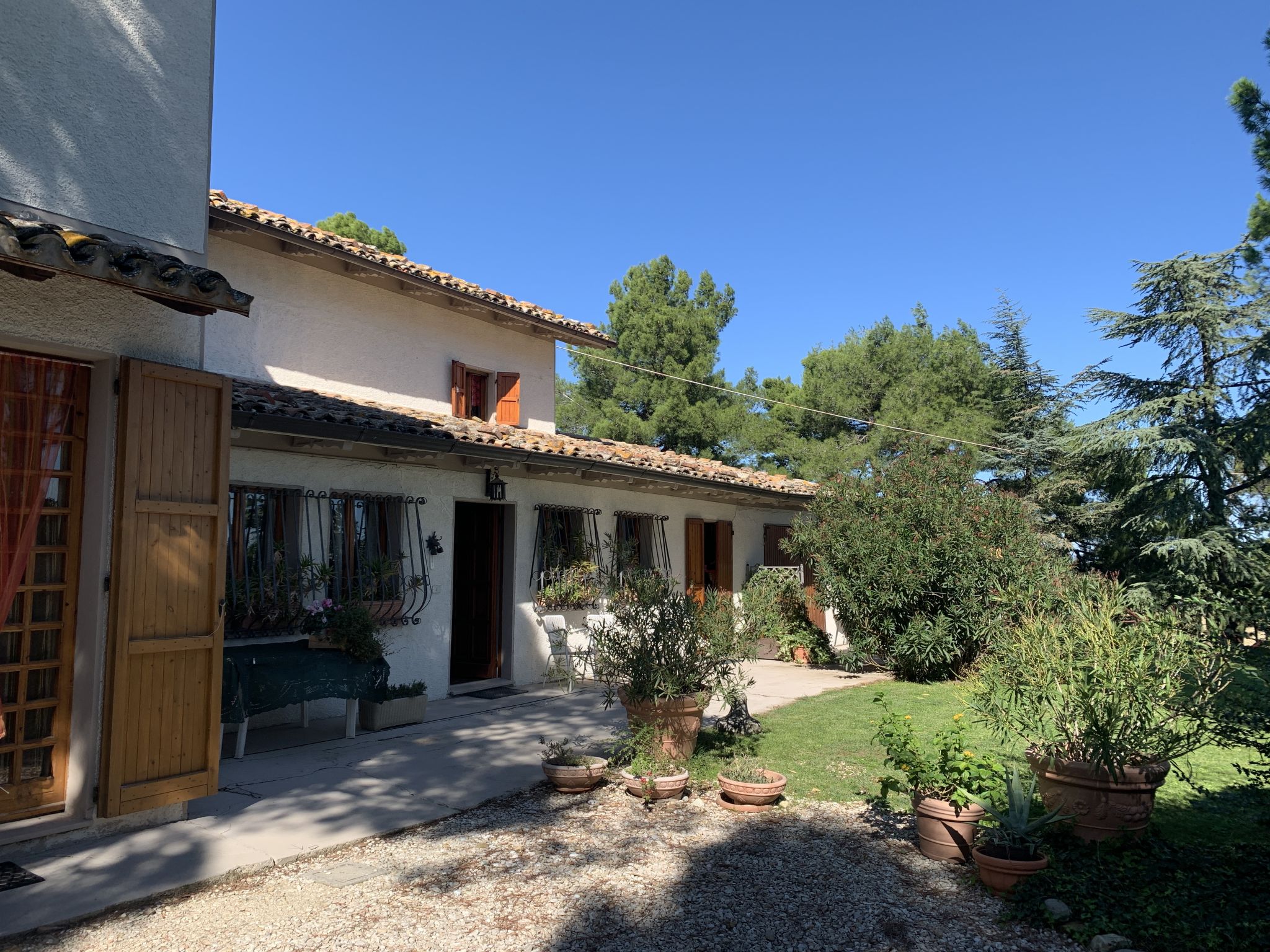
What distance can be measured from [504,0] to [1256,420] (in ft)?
49.8

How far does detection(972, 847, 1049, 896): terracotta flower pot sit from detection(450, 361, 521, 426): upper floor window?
946 cm

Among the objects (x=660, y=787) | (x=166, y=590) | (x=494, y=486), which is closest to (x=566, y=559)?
(x=494, y=486)

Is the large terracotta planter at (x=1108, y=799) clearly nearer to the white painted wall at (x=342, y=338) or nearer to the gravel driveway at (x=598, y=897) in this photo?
the gravel driveway at (x=598, y=897)

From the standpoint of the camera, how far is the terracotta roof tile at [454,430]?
692 cm

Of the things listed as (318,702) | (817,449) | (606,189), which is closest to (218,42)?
(318,702)

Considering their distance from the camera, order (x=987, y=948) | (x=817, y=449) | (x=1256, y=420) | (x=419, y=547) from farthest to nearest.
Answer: (x=817, y=449)
(x=1256, y=420)
(x=419, y=547)
(x=987, y=948)

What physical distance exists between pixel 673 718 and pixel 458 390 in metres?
7.11

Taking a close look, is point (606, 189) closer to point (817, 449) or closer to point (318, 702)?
point (817, 449)

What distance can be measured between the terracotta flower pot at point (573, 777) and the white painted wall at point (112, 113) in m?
4.19

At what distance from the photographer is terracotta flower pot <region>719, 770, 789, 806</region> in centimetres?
507

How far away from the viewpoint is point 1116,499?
1653cm

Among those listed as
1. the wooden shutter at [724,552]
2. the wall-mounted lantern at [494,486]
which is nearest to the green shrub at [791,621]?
the wooden shutter at [724,552]

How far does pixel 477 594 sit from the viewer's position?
10.3m

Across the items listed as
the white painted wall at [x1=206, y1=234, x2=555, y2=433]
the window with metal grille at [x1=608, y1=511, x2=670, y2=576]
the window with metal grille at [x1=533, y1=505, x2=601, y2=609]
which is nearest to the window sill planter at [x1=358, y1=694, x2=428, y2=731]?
the window with metal grille at [x1=533, y1=505, x2=601, y2=609]
